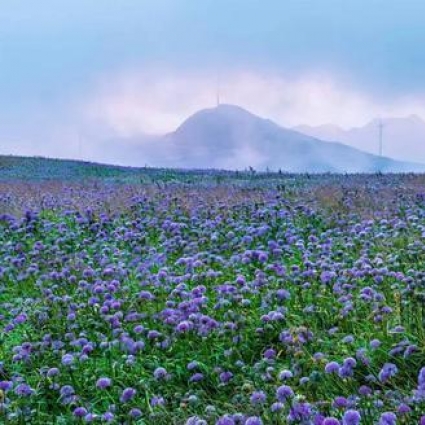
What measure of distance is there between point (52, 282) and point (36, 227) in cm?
318

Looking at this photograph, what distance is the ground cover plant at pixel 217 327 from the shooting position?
388 cm

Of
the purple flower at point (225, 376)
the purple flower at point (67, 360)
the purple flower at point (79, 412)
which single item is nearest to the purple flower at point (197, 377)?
the purple flower at point (225, 376)

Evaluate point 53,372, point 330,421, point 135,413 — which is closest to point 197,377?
point 135,413

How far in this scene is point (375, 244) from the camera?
7.94 meters

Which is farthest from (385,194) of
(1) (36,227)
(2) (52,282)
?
(2) (52,282)

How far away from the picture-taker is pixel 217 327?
5223mm

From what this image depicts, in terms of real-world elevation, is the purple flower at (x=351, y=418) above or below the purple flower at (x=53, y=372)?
above

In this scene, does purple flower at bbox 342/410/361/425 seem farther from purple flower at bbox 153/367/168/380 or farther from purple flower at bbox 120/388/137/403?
purple flower at bbox 153/367/168/380

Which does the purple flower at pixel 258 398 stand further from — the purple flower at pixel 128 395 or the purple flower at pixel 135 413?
the purple flower at pixel 128 395

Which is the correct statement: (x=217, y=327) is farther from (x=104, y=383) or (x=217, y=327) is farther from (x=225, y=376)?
(x=104, y=383)

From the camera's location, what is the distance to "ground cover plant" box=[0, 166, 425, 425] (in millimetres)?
3883

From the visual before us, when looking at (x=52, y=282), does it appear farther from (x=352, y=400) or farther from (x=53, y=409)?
(x=352, y=400)

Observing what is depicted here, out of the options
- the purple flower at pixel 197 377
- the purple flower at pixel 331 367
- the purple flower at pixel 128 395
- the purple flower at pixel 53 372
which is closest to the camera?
the purple flower at pixel 331 367

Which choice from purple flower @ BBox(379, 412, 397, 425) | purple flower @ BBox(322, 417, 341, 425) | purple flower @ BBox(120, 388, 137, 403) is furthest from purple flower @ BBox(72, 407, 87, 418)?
purple flower @ BBox(379, 412, 397, 425)
